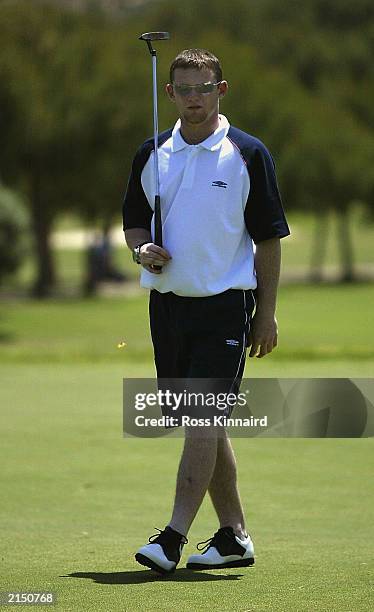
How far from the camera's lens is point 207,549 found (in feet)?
16.3

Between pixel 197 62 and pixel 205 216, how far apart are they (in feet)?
1.81

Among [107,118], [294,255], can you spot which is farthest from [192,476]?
[294,255]

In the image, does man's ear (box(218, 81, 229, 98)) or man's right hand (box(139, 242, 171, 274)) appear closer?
man's right hand (box(139, 242, 171, 274))

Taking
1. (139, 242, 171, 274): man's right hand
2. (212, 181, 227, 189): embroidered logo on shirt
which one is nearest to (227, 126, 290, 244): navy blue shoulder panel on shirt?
(212, 181, 227, 189): embroidered logo on shirt

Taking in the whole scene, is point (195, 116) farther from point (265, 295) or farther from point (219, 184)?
point (265, 295)

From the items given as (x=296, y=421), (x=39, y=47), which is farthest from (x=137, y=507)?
(x=39, y=47)

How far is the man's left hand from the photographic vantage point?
5012 millimetres

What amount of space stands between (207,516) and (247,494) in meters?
0.38

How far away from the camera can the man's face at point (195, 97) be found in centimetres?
488

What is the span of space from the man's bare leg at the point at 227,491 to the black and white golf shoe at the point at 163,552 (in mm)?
365

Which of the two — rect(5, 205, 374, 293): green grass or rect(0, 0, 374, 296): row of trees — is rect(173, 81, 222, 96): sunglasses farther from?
rect(5, 205, 374, 293): green grass

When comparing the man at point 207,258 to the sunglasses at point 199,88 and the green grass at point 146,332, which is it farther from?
the green grass at point 146,332

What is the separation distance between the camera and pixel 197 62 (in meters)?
4.88

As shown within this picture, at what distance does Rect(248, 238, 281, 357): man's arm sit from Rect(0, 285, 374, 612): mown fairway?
79 cm
